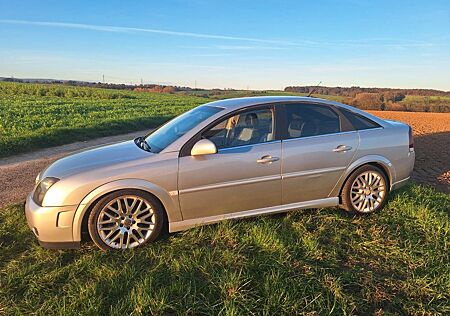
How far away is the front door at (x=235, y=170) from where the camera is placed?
3.67 meters

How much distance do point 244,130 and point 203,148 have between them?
68 cm

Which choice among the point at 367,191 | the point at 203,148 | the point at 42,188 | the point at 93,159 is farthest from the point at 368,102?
the point at 42,188

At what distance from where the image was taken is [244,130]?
4.09 m

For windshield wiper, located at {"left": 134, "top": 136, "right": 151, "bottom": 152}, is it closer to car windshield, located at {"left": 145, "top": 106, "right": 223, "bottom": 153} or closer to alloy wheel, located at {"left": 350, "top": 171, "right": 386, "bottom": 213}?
car windshield, located at {"left": 145, "top": 106, "right": 223, "bottom": 153}

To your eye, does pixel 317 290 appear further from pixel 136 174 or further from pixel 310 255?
pixel 136 174

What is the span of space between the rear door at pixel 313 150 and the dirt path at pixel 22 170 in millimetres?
A: 3974

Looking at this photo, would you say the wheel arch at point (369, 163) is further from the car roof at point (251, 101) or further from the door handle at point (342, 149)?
the car roof at point (251, 101)

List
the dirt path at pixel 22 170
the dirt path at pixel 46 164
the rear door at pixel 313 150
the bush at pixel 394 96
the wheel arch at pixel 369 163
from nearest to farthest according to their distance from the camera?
1. the rear door at pixel 313 150
2. the wheel arch at pixel 369 163
3. the dirt path at pixel 22 170
4. the dirt path at pixel 46 164
5. the bush at pixel 394 96

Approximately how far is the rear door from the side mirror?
0.87 meters

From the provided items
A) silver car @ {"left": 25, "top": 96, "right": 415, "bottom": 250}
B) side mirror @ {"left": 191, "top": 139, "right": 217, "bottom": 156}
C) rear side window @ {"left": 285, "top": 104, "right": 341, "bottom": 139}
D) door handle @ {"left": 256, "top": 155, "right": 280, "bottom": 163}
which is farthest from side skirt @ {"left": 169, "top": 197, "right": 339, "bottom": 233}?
rear side window @ {"left": 285, "top": 104, "right": 341, "bottom": 139}

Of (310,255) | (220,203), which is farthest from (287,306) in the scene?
(220,203)

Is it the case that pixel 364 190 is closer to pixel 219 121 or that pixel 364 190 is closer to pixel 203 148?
pixel 219 121

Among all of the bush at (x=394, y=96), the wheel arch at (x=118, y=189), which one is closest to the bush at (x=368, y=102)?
the bush at (x=394, y=96)

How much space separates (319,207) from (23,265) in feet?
10.7
